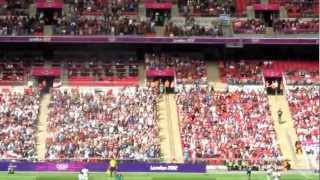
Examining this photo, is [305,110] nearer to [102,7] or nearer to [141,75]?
[141,75]

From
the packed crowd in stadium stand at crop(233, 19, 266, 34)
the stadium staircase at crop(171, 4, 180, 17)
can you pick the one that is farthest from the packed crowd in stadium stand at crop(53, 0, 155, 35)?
the packed crowd in stadium stand at crop(233, 19, 266, 34)

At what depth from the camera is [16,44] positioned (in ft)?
159

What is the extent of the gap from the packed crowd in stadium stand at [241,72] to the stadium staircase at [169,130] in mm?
3641

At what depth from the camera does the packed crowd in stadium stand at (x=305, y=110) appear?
4391cm

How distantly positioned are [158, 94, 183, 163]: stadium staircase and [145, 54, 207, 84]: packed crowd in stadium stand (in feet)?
5.05

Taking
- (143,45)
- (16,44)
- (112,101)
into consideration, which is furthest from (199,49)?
(16,44)

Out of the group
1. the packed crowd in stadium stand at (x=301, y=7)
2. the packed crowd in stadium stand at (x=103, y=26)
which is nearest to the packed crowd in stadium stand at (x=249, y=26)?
the packed crowd in stadium stand at (x=301, y=7)

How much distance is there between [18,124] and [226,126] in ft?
37.2

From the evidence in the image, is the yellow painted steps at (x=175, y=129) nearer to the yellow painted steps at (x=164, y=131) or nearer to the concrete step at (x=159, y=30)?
the yellow painted steps at (x=164, y=131)

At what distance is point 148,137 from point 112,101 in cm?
379

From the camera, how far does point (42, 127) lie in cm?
4456

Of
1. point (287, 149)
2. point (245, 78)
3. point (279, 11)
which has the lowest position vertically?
Answer: point (287, 149)

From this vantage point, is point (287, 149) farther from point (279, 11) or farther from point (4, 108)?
point (4, 108)

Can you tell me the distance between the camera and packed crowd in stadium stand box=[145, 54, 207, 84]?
4781 cm
